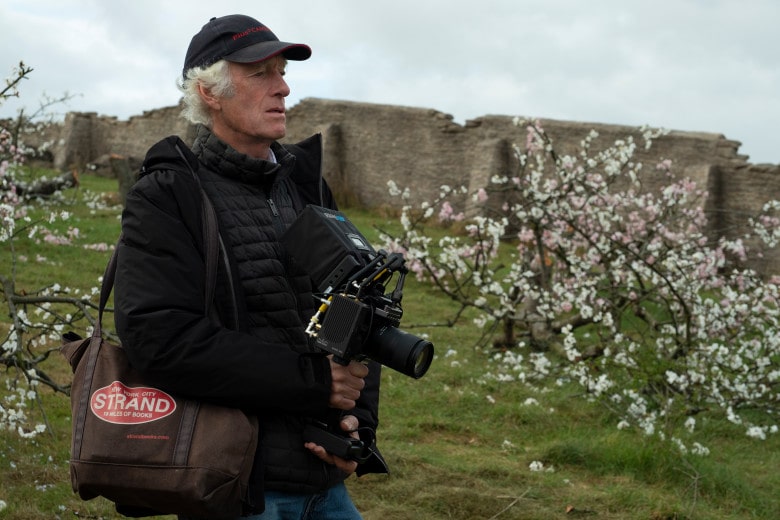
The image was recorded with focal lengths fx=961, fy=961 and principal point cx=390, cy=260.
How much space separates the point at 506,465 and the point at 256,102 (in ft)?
13.0

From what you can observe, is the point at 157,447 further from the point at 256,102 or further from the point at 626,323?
the point at 626,323

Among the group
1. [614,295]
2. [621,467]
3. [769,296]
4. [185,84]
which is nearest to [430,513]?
[621,467]

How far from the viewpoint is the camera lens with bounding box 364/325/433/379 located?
2.18 m

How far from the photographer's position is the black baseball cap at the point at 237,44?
2.37 m

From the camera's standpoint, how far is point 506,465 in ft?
19.3

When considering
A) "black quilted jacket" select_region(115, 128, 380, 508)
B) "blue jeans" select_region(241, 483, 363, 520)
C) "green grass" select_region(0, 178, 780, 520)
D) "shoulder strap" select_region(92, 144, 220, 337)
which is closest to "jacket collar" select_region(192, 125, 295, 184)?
"black quilted jacket" select_region(115, 128, 380, 508)

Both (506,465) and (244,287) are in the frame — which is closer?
(244,287)

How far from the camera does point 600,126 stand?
16.5 meters

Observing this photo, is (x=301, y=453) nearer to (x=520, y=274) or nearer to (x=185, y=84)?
(x=185, y=84)

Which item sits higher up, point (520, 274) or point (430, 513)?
point (520, 274)

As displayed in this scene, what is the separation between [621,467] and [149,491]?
14.0ft

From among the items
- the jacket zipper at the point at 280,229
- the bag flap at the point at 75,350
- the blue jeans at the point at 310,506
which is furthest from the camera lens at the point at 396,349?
the bag flap at the point at 75,350

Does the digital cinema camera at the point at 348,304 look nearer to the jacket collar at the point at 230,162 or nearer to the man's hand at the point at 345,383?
the man's hand at the point at 345,383

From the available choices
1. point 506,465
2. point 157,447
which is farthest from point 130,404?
point 506,465
